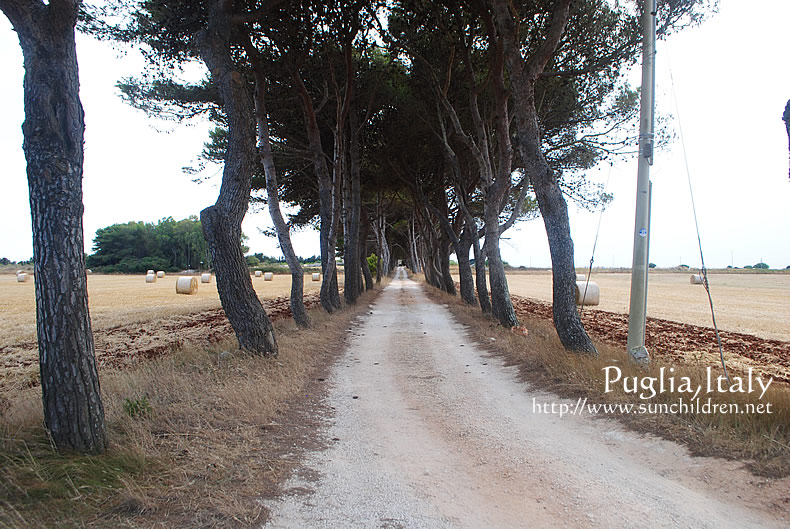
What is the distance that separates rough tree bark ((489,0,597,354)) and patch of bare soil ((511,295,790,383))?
184 cm

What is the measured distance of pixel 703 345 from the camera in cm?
1009

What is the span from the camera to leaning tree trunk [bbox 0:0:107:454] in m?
3.68

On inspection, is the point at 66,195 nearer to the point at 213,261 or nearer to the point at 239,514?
the point at 239,514

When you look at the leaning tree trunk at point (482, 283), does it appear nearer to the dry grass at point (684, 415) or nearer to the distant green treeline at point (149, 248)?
the dry grass at point (684, 415)

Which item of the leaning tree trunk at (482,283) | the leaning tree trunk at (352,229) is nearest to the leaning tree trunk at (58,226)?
the leaning tree trunk at (482,283)

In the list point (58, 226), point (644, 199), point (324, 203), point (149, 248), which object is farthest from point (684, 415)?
point (149, 248)

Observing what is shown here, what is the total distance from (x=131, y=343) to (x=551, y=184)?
980 centimetres

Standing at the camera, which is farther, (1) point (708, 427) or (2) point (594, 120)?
(2) point (594, 120)

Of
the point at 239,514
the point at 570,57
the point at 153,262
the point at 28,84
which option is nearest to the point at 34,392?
the point at 28,84

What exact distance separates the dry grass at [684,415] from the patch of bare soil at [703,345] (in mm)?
1906

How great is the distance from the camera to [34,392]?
573 centimetres

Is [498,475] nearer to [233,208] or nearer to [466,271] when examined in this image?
[233,208]

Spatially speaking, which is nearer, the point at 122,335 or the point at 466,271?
the point at 122,335

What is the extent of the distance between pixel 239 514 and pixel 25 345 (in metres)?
10.8
